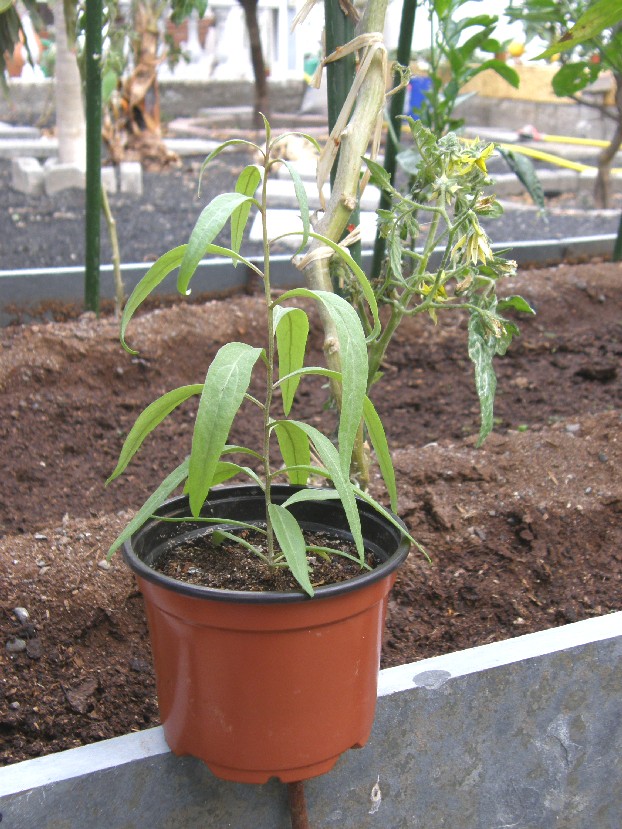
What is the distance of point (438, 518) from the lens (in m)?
1.78

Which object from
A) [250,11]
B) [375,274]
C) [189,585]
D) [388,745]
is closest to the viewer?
[189,585]

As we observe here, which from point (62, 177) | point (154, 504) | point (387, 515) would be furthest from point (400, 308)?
point (62, 177)

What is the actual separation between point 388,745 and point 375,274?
1.51 metres

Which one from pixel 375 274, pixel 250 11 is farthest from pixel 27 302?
pixel 250 11

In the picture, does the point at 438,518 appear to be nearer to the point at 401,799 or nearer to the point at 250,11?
the point at 401,799

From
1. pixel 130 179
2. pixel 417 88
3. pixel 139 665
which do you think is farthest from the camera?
pixel 417 88

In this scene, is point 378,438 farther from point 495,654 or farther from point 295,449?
point 495,654

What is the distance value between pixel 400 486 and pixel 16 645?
0.80 m

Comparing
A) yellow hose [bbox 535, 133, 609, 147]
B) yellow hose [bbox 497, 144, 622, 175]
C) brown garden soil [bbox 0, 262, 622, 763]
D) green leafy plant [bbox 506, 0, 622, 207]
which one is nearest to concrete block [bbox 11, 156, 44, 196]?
green leafy plant [bbox 506, 0, 622, 207]

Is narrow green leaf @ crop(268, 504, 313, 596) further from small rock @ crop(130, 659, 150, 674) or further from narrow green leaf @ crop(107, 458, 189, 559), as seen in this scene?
small rock @ crop(130, 659, 150, 674)

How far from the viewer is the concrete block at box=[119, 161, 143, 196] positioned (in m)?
5.90

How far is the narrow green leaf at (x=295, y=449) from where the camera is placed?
121 centimetres

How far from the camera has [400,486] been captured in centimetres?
188

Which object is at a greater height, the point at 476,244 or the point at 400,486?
the point at 476,244
